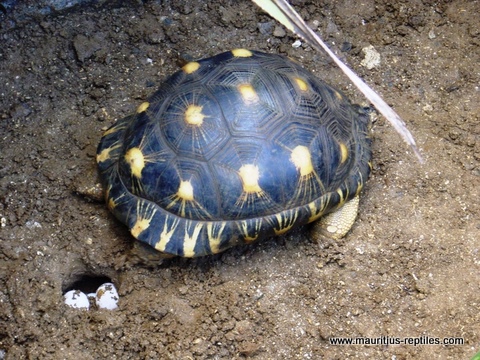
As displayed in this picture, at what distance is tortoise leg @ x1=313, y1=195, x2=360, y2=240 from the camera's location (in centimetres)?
336

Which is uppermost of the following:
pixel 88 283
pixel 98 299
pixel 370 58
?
pixel 370 58

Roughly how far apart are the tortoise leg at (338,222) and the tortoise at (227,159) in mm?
129

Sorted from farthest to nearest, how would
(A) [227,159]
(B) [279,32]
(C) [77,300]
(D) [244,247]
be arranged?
(B) [279,32], (D) [244,247], (C) [77,300], (A) [227,159]

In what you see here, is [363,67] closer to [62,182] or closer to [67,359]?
[62,182]

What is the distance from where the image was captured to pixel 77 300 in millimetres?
3115

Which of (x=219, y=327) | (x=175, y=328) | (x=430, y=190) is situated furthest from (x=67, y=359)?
(x=430, y=190)

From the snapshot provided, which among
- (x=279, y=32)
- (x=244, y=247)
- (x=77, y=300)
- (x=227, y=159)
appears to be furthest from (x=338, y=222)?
(x=77, y=300)

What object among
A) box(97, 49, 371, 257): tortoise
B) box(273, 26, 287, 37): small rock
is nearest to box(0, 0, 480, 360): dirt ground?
box(273, 26, 287, 37): small rock

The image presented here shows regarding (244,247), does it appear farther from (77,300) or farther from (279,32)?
(279,32)

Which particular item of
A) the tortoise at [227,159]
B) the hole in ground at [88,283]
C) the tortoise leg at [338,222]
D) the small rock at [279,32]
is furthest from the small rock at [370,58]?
the hole in ground at [88,283]

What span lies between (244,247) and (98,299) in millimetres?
855

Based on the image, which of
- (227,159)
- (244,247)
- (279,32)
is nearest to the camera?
(227,159)

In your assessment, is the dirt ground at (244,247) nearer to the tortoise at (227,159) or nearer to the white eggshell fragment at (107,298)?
the white eggshell fragment at (107,298)

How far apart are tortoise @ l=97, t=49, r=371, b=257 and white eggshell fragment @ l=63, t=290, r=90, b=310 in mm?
466
